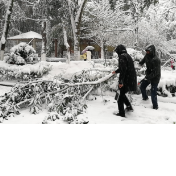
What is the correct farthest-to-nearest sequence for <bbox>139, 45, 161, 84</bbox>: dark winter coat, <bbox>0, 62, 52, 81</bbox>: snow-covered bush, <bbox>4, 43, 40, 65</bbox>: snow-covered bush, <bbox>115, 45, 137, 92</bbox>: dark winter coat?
<bbox>4, 43, 40, 65</bbox>: snow-covered bush
<bbox>0, 62, 52, 81</bbox>: snow-covered bush
<bbox>139, 45, 161, 84</bbox>: dark winter coat
<bbox>115, 45, 137, 92</bbox>: dark winter coat

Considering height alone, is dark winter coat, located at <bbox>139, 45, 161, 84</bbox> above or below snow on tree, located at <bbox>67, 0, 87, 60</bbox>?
below

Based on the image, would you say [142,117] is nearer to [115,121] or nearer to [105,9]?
[115,121]

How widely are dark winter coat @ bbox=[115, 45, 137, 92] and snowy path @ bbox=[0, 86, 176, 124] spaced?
84 cm

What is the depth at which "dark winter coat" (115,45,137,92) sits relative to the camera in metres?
4.82

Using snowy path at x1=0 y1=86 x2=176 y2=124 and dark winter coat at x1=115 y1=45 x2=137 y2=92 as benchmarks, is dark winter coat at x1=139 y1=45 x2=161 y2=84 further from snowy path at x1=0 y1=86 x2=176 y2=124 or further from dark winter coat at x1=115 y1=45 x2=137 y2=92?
snowy path at x1=0 y1=86 x2=176 y2=124

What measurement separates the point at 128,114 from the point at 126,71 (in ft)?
4.27

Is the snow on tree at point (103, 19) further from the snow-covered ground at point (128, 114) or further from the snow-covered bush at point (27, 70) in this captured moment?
the snow-covered ground at point (128, 114)

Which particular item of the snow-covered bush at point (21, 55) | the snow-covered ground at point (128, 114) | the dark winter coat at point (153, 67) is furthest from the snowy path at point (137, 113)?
the snow-covered bush at point (21, 55)

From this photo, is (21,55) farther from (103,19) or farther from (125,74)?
(103,19)

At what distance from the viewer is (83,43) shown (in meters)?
32.1

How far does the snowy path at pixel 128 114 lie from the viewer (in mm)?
4883

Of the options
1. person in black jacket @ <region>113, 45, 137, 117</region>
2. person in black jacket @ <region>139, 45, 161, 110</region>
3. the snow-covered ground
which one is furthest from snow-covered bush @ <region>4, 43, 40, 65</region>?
person in black jacket @ <region>139, 45, 161, 110</region>

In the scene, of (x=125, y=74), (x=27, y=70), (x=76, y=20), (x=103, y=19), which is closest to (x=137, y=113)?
(x=125, y=74)
